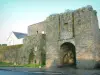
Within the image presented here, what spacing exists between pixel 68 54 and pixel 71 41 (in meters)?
3.15

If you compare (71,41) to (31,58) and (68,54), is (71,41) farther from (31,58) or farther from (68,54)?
(31,58)

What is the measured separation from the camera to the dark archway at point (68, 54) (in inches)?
969

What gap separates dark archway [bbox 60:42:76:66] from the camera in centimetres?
2462

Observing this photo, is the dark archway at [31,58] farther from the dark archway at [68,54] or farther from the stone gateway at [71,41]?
the dark archway at [68,54]

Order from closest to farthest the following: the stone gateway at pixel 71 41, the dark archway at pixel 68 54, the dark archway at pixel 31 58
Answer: the stone gateway at pixel 71 41, the dark archway at pixel 68 54, the dark archway at pixel 31 58

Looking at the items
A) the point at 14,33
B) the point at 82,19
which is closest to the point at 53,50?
the point at 82,19

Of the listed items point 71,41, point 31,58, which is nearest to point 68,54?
point 71,41

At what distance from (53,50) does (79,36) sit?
Result: 4772 mm

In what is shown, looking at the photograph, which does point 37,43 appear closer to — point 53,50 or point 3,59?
point 53,50

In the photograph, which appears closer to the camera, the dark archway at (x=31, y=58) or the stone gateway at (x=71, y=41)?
the stone gateway at (x=71, y=41)

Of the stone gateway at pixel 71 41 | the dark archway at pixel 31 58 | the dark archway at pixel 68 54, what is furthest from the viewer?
the dark archway at pixel 31 58

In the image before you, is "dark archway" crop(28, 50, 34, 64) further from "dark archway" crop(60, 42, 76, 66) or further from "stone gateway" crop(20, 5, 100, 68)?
"dark archway" crop(60, 42, 76, 66)

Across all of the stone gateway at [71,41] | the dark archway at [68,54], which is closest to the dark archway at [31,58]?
the stone gateway at [71,41]

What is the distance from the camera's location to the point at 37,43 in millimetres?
28953
